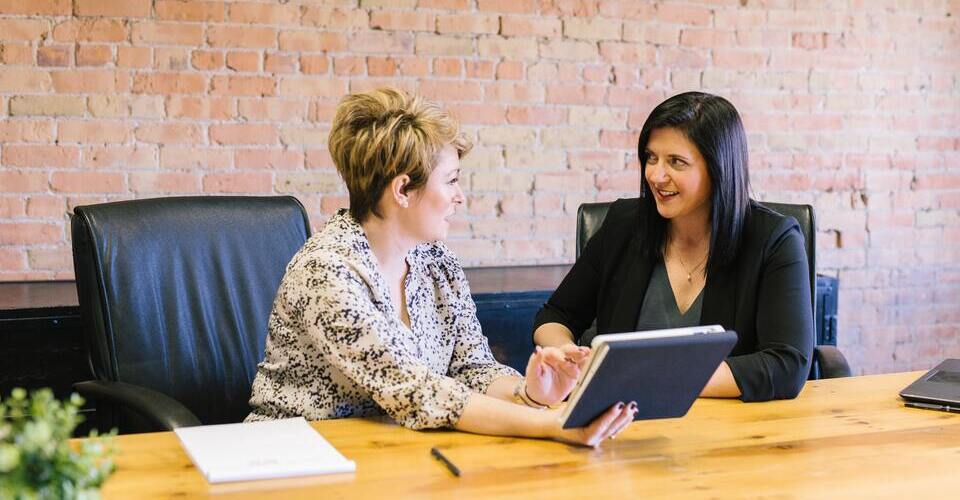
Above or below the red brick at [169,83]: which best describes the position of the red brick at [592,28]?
above

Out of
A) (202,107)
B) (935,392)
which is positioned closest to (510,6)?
(202,107)

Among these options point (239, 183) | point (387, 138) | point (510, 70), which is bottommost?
point (239, 183)

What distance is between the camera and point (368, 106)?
1.89m

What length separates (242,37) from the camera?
309cm

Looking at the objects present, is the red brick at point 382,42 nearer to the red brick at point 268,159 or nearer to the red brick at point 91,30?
the red brick at point 268,159

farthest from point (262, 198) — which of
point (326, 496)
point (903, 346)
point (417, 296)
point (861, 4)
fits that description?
point (903, 346)

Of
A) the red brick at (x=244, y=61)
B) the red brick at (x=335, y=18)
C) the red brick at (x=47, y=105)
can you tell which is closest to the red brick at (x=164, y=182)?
the red brick at (x=47, y=105)

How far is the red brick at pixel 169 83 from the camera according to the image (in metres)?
3.01

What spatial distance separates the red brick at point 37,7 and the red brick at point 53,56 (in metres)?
0.09

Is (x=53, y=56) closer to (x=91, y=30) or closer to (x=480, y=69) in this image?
(x=91, y=30)

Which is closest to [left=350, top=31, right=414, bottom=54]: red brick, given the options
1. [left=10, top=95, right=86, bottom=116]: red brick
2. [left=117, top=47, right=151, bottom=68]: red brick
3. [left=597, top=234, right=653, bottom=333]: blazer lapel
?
[left=117, top=47, right=151, bottom=68]: red brick

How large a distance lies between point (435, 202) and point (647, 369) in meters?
0.56

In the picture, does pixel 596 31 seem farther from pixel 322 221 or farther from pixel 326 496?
pixel 326 496

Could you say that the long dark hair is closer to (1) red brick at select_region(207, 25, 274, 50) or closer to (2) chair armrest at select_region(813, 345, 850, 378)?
(2) chair armrest at select_region(813, 345, 850, 378)
